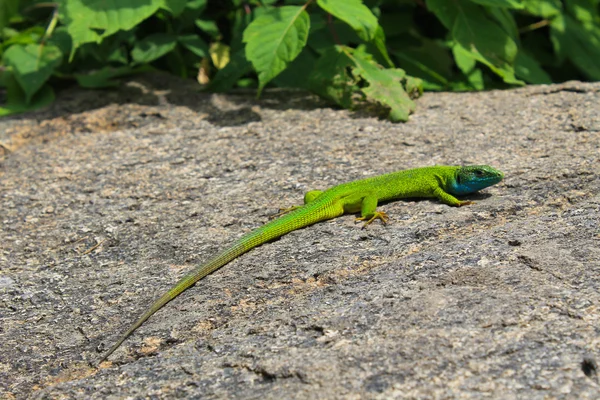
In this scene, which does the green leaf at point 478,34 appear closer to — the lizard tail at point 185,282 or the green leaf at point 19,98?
the lizard tail at point 185,282

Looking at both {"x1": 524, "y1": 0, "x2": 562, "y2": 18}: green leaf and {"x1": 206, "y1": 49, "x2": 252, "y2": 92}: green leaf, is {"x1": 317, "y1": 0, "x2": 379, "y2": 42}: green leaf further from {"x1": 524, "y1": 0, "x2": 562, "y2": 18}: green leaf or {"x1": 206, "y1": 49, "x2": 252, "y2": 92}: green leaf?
{"x1": 524, "y1": 0, "x2": 562, "y2": 18}: green leaf

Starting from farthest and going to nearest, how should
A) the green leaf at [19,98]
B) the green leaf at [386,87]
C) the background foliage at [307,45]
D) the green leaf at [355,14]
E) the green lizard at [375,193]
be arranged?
the green leaf at [19,98] → the green leaf at [386,87] → the background foliage at [307,45] → the green leaf at [355,14] → the green lizard at [375,193]

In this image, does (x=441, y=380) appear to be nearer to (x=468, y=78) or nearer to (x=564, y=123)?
(x=564, y=123)

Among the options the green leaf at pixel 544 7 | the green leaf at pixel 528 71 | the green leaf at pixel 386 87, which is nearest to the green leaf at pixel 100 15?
the green leaf at pixel 386 87

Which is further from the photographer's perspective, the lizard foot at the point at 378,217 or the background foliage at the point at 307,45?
the background foliage at the point at 307,45

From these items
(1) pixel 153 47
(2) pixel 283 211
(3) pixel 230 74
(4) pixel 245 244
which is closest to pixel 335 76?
(3) pixel 230 74

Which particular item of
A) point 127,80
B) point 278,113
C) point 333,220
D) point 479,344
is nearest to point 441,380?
point 479,344

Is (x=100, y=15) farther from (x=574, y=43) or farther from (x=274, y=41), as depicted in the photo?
(x=574, y=43)
